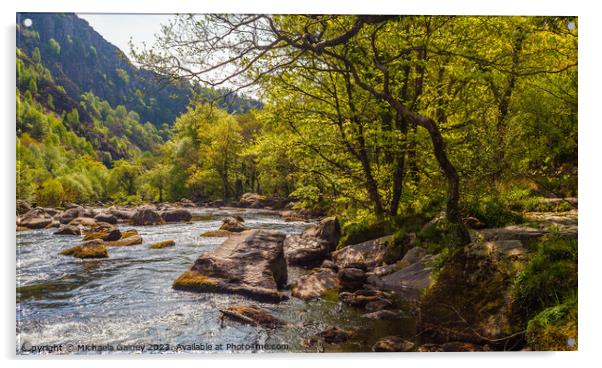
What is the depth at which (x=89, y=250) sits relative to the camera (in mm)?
6395

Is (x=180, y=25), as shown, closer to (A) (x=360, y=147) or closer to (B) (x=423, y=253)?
(A) (x=360, y=147)

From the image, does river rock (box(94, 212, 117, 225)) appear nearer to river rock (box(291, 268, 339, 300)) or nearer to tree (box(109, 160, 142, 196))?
tree (box(109, 160, 142, 196))

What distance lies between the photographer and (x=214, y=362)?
5.02m

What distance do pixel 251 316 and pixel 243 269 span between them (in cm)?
106

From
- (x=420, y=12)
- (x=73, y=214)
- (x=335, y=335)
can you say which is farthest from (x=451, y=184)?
(x=73, y=214)

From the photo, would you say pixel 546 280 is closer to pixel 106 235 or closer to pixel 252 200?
pixel 252 200

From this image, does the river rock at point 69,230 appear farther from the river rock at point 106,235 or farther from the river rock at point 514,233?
the river rock at point 514,233

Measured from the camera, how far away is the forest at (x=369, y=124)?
17.3ft

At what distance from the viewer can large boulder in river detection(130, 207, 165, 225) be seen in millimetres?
7189

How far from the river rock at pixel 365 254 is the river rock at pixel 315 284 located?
0.50 m

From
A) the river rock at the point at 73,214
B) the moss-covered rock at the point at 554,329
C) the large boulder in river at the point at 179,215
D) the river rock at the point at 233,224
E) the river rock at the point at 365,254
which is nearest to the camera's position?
the moss-covered rock at the point at 554,329

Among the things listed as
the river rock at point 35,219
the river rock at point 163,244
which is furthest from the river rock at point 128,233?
the river rock at point 35,219

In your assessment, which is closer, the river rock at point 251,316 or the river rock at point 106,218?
the river rock at point 251,316

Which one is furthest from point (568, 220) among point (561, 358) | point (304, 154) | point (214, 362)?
point (214, 362)
